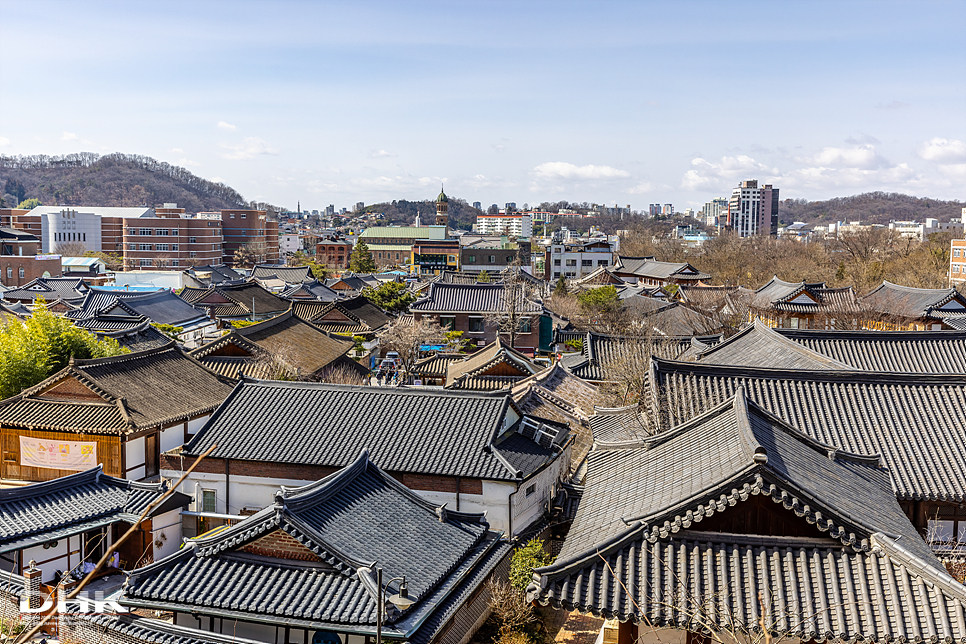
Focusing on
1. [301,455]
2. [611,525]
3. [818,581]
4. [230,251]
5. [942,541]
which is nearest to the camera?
[818,581]

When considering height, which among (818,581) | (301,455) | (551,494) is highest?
(818,581)

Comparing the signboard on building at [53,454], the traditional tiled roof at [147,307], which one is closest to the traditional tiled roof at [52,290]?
the traditional tiled roof at [147,307]

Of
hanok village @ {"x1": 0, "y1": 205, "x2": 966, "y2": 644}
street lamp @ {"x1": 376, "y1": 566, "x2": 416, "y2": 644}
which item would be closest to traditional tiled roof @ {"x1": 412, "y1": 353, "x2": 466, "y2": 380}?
hanok village @ {"x1": 0, "y1": 205, "x2": 966, "y2": 644}

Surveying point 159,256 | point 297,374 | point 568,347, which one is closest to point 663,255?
point 568,347

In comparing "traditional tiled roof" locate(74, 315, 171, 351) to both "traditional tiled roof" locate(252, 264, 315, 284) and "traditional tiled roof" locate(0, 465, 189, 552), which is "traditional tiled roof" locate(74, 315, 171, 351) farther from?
"traditional tiled roof" locate(252, 264, 315, 284)

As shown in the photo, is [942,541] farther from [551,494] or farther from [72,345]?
[72,345]
